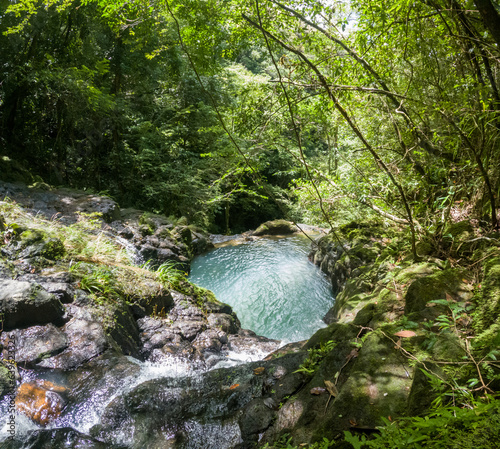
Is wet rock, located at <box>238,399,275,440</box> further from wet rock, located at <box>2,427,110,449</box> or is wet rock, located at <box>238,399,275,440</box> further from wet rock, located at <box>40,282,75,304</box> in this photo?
wet rock, located at <box>40,282,75,304</box>

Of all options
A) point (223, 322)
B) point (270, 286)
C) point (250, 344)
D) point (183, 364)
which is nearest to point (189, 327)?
point (223, 322)

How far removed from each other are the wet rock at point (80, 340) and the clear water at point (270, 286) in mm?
3156

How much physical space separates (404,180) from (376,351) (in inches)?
111

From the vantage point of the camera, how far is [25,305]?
10.1ft

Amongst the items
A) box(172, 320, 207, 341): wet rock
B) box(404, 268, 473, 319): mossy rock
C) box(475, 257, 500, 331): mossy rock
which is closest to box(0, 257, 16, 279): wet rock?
box(172, 320, 207, 341): wet rock

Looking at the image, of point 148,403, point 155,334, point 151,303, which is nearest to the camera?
point 148,403

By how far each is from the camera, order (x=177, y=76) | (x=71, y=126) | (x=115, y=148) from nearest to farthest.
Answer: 1. (x=71, y=126)
2. (x=115, y=148)
3. (x=177, y=76)

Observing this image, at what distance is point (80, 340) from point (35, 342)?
1.37ft

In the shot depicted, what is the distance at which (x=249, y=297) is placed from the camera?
7.21m

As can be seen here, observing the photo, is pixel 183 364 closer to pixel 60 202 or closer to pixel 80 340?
pixel 80 340

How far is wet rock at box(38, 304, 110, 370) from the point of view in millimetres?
2980

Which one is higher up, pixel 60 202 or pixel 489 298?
pixel 489 298

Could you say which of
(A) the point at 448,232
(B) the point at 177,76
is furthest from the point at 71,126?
(A) the point at 448,232

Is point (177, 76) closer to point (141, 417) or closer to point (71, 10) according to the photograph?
point (71, 10)
